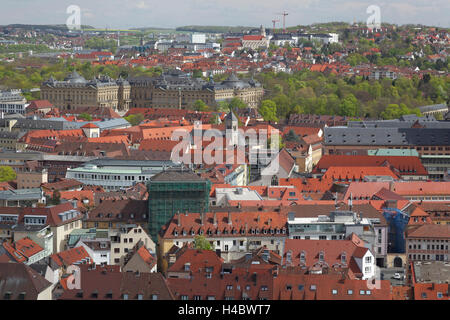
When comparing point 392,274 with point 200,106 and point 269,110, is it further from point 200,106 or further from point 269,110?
point 200,106

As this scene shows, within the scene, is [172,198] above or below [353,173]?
above

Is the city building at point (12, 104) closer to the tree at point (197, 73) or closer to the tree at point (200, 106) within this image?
the tree at point (200, 106)

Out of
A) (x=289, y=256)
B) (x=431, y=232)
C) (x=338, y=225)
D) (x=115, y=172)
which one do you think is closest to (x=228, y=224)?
(x=338, y=225)

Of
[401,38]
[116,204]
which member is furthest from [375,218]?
[401,38]

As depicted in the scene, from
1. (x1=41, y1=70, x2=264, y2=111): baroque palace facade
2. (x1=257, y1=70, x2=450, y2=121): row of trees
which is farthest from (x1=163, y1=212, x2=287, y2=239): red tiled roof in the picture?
(x1=41, y1=70, x2=264, y2=111): baroque palace facade

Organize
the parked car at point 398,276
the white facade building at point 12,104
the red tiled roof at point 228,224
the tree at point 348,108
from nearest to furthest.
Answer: the parked car at point 398,276 → the red tiled roof at point 228,224 → the white facade building at point 12,104 → the tree at point 348,108

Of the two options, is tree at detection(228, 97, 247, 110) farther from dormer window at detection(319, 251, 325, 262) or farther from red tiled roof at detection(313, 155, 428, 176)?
dormer window at detection(319, 251, 325, 262)

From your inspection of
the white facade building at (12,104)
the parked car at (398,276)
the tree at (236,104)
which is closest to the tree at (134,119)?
the tree at (236,104)
